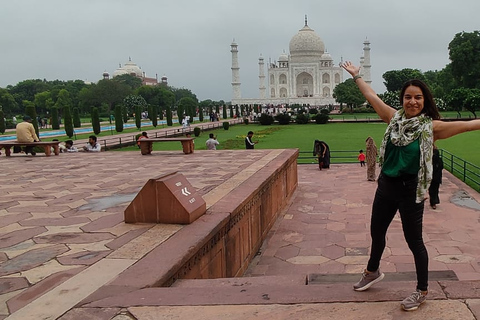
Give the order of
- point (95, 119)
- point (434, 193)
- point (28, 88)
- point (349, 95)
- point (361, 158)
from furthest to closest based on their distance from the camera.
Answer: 1. point (28, 88)
2. point (349, 95)
3. point (95, 119)
4. point (361, 158)
5. point (434, 193)

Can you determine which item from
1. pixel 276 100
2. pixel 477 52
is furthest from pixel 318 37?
pixel 477 52

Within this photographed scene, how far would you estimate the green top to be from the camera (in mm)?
1843

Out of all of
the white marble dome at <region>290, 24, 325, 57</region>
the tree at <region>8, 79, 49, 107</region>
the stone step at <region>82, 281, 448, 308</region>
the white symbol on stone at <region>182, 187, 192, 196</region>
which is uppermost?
the white marble dome at <region>290, 24, 325, 57</region>

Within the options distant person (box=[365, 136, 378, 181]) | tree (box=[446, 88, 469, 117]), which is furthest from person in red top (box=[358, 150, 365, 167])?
Answer: tree (box=[446, 88, 469, 117])

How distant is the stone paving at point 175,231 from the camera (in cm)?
186

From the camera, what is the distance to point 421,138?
1843 mm

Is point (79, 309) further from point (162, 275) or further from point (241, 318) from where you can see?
point (241, 318)

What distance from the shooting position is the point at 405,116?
6.32ft

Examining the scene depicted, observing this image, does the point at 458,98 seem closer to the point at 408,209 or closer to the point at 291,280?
the point at 291,280

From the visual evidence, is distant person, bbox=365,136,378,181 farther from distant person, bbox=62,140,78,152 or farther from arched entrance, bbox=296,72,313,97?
arched entrance, bbox=296,72,313,97

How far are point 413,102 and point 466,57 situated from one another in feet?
127

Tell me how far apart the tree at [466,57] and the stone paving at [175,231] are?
1264 inches

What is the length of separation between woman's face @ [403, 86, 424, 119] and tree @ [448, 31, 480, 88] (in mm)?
38309

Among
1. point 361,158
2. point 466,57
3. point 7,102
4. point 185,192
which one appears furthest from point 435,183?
point 7,102
